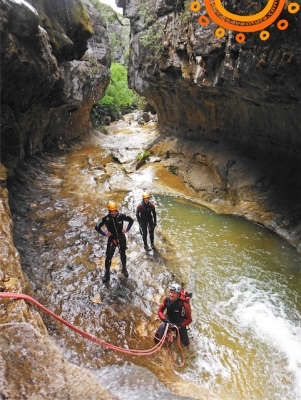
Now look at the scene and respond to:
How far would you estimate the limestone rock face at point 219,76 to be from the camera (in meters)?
7.35

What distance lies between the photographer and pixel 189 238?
948 centimetres

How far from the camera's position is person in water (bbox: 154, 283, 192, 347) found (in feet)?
16.0

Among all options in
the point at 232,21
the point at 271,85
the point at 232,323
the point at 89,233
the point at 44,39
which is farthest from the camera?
the point at 44,39

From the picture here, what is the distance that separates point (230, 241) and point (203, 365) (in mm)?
4834

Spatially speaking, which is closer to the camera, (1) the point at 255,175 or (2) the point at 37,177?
(1) the point at 255,175

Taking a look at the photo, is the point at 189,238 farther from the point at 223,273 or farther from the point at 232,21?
the point at 232,21

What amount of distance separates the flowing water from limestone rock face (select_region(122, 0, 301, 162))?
423 cm

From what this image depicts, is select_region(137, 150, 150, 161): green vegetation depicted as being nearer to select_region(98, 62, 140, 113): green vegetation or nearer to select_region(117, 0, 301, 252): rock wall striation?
select_region(117, 0, 301, 252): rock wall striation

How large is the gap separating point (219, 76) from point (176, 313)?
864 centimetres

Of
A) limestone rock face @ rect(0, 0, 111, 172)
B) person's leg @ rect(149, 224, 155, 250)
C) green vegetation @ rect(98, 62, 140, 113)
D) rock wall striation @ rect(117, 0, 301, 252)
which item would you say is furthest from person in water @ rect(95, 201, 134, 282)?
green vegetation @ rect(98, 62, 140, 113)

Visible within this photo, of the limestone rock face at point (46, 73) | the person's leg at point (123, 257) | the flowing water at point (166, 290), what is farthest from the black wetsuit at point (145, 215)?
the limestone rock face at point (46, 73)

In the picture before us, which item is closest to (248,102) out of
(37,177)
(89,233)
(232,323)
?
(89,233)

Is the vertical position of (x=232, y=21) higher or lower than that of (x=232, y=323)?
higher

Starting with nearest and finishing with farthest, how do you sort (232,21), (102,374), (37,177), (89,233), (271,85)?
1. (102,374)
2. (232,21)
3. (271,85)
4. (89,233)
5. (37,177)
